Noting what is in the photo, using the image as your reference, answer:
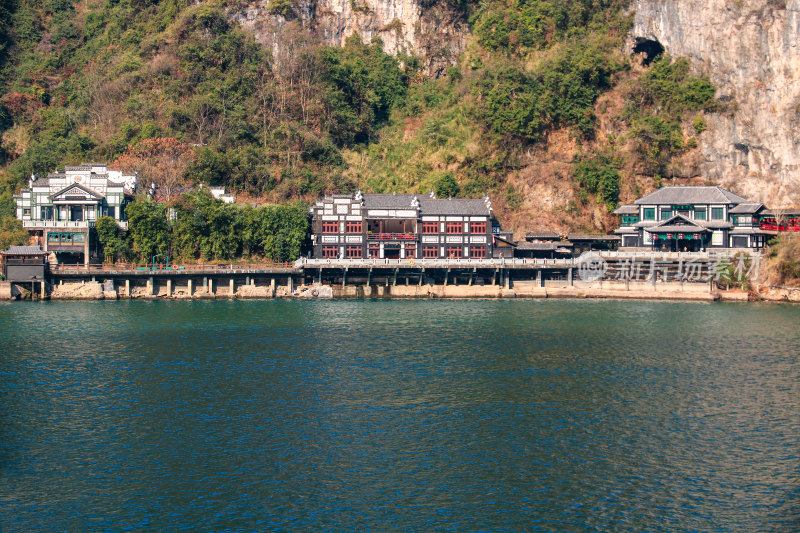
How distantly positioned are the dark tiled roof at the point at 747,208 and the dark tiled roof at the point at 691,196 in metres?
0.88

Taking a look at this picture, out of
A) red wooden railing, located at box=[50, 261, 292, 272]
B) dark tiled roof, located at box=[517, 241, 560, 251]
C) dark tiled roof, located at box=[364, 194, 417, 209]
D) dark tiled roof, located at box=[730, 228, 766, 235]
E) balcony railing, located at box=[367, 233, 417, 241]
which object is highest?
dark tiled roof, located at box=[364, 194, 417, 209]

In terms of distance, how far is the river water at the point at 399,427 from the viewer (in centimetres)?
2936

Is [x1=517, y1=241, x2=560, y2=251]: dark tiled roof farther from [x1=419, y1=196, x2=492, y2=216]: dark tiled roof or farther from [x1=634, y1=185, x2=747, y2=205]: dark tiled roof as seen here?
[x1=634, y1=185, x2=747, y2=205]: dark tiled roof

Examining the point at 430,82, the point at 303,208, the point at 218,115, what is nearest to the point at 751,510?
the point at 303,208

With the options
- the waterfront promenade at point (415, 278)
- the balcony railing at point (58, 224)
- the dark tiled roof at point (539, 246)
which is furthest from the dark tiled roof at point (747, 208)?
the balcony railing at point (58, 224)

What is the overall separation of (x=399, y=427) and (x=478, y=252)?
5528cm

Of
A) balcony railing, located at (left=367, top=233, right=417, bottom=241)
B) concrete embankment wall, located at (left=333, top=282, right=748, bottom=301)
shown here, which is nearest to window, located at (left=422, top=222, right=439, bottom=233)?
balcony railing, located at (left=367, top=233, right=417, bottom=241)

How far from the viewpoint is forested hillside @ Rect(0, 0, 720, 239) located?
10294cm

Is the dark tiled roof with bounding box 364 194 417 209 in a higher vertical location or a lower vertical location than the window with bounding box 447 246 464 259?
higher

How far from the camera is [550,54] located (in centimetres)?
11731

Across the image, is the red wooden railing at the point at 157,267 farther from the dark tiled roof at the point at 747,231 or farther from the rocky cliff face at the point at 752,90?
the rocky cliff face at the point at 752,90

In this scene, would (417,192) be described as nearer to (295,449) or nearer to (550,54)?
(550,54)

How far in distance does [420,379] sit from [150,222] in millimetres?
51717

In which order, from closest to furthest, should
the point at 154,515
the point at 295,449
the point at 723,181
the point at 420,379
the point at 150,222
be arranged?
the point at 154,515 → the point at 295,449 → the point at 420,379 → the point at 150,222 → the point at 723,181
